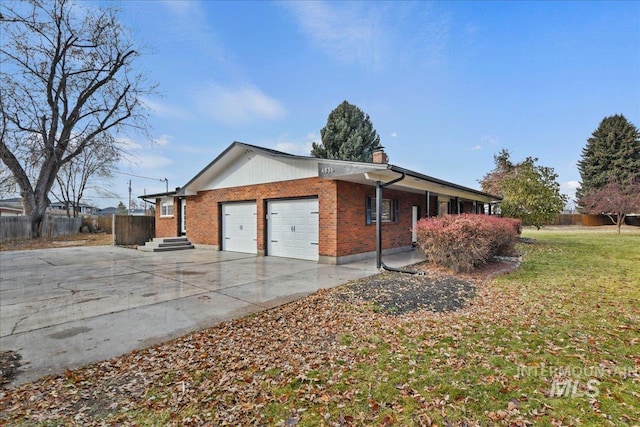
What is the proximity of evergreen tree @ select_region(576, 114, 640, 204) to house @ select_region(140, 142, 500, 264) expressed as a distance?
30.7 m

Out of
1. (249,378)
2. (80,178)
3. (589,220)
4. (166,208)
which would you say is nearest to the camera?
(249,378)

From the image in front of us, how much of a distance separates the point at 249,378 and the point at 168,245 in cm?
1268

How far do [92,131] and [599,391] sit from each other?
24.5m

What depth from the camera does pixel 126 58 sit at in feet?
60.0

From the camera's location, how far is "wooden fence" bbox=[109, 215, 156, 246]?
52.5 feet

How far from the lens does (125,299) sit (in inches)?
214

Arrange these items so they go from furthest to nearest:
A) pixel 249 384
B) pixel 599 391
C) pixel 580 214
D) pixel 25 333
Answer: pixel 580 214
pixel 25 333
pixel 249 384
pixel 599 391

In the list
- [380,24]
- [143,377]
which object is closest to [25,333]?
[143,377]

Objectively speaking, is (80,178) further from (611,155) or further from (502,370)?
(611,155)

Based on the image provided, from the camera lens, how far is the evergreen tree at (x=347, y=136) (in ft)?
85.9

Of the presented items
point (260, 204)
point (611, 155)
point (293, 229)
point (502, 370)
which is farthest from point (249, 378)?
point (611, 155)

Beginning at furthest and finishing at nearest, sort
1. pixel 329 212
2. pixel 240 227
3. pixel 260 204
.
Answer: pixel 240 227, pixel 260 204, pixel 329 212

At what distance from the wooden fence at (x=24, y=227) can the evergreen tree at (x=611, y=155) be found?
49.7m

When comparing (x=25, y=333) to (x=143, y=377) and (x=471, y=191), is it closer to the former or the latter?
(x=143, y=377)
